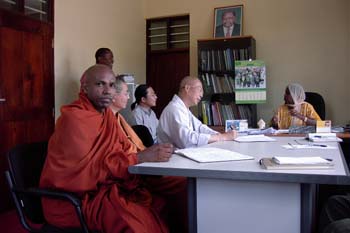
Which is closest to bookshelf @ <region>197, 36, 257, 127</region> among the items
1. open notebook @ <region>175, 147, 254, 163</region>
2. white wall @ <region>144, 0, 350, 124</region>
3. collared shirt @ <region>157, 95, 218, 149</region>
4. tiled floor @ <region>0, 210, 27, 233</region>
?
white wall @ <region>144, 0, 350, 124</region>

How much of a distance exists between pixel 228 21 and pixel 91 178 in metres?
4.25

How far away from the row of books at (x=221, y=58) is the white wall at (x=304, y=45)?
0.38 meters

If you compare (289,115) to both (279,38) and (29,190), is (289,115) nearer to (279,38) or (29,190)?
(279,38)

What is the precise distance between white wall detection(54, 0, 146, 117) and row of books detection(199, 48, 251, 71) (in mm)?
1144

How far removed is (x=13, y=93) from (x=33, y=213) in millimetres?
2133

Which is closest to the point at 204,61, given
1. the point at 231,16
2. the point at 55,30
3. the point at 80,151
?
→ the point at 231,16

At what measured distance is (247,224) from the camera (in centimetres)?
144


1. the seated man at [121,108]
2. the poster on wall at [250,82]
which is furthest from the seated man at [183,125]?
the poster on wall at [250,82]

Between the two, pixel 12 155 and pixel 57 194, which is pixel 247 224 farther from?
pixel 12 155

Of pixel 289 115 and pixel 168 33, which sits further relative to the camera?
pixel 168 33

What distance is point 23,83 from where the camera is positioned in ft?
11.8

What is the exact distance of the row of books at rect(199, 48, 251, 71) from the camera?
5.07 m

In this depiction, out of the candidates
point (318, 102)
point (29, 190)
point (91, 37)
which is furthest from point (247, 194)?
point (91, 37)

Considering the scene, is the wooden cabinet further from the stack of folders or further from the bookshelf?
the stack of folders
